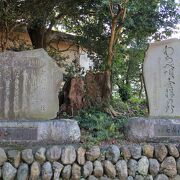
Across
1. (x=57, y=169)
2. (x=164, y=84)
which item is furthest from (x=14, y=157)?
(x=164, y=84)

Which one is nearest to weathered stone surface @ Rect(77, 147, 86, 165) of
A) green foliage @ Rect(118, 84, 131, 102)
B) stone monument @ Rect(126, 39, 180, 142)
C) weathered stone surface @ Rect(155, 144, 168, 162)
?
stone monument @ Rect(126, 39, 180, 142)

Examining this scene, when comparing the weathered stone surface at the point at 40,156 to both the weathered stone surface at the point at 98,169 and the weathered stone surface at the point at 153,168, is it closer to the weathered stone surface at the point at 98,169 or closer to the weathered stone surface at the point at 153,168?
the weathered stone surface at the point at 98,169

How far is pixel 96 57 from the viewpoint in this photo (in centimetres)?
1117

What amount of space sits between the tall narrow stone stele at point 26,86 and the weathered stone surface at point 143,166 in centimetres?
188

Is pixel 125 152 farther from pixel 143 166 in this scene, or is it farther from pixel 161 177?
pixel 161 177

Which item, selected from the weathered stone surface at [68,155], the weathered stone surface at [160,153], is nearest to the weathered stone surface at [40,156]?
the weathered stone surface at [68,155]

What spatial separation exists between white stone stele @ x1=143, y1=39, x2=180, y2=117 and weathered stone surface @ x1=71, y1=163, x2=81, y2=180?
6.51ft

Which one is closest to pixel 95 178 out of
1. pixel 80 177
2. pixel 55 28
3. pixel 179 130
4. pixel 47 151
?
pixel 80 177

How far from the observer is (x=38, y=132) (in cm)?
599

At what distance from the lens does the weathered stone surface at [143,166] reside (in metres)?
5.90

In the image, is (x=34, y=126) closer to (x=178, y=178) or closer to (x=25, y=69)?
(x=25, y=69)

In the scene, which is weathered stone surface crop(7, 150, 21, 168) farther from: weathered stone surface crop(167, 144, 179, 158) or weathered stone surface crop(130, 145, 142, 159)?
weathered stone surface crop(167, 144, 179, 158)

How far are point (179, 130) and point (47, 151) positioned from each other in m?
2.72

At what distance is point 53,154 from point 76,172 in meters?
0.50
